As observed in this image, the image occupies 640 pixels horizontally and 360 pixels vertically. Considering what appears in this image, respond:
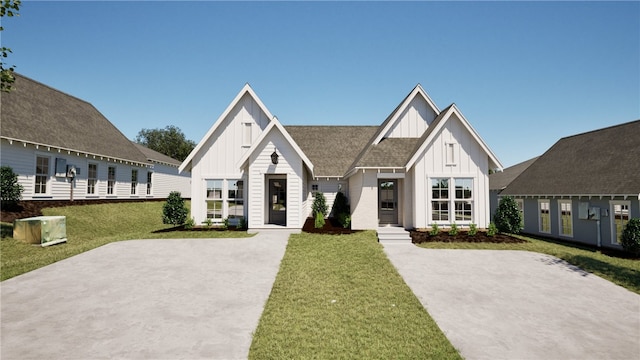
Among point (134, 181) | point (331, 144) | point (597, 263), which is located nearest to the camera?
point (597, 263)

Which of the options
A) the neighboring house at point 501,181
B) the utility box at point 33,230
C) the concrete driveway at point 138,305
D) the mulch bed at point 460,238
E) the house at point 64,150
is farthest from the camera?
the neighboring house at point 501,181

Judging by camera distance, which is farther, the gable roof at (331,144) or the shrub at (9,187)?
the gable roof at (331,144)

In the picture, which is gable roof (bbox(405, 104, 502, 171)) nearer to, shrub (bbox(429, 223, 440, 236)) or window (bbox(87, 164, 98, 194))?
shrub (bbox(429, 223, 440, 236))

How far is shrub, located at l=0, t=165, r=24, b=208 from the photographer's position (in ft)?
48.8

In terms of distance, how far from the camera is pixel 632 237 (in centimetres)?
1335

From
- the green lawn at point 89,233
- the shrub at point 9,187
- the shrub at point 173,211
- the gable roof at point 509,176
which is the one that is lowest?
the green lawn at point 89,233

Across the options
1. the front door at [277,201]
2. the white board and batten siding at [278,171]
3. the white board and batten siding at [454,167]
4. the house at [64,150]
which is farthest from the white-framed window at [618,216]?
the house at [64,150]

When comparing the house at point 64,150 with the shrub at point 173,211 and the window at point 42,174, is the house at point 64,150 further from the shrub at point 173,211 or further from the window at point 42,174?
the shrub at point 173,211

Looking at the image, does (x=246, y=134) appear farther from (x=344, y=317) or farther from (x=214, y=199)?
(x=344, y=317)

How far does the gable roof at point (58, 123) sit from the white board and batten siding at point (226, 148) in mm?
10052

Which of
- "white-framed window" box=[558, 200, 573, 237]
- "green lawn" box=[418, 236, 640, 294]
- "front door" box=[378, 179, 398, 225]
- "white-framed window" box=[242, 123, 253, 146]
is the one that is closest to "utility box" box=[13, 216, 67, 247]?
"white-framed window" box=[242, 123, 253, 146]

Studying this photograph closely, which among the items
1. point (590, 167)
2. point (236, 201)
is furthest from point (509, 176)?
point (236, 201)

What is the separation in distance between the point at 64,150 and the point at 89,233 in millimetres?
6816

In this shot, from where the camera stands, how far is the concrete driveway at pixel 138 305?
16.1 ft
